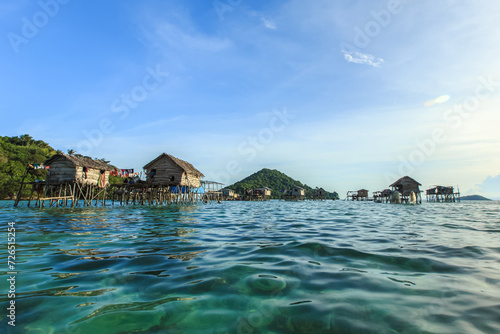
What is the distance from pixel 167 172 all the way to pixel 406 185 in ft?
160

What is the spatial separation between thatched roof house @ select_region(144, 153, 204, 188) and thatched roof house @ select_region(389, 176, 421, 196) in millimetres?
44979

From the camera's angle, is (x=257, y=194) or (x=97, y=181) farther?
(x=257, y=194)

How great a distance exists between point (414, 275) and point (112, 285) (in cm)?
453

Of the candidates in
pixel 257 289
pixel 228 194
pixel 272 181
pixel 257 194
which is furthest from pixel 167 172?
pixel 272 181

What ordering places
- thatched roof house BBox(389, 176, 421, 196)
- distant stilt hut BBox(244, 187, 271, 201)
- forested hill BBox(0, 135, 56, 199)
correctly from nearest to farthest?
thatched roof house BBox(389, 176, 421, 196), forested hill BBox(0, 135, 56, 199), distant stilt hut BBox(244, 187, 271, 201)

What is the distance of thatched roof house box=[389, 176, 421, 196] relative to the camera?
5102cm

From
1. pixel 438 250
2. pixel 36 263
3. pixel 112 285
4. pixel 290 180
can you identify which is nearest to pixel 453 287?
pixel 438 250

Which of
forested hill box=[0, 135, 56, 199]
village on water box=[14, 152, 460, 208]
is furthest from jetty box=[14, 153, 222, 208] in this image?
forested hill box=[0, 135, 56, 199]

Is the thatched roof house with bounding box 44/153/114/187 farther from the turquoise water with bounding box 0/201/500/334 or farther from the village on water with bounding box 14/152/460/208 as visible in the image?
the turquoise water with bounding box 0/201/500/334

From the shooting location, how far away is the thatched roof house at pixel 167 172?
113ft

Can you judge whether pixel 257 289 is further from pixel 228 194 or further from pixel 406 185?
pixel 228 194

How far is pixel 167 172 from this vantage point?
3484cm

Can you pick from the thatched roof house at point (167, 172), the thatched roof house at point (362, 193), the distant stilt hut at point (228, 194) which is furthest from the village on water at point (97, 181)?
the distant stilt hut at point (228, 194)

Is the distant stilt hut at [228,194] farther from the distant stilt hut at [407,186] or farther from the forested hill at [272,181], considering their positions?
the distant stilt hut at [407,186]
